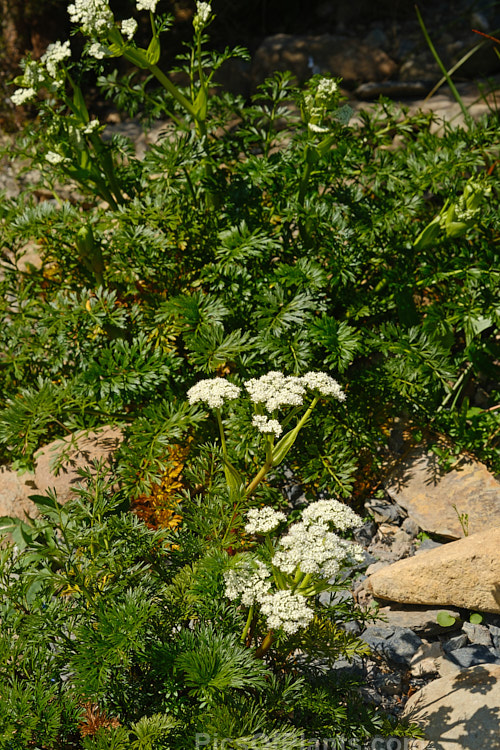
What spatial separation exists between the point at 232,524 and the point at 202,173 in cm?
203

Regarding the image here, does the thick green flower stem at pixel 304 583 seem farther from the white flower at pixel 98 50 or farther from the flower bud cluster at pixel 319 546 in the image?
the white flower at pixel 98 50

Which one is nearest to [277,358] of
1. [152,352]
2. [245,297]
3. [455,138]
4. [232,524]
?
[245,297]

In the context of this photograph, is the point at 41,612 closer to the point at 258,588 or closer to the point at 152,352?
the point at 258,588

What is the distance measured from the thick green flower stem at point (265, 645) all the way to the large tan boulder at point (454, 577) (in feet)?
2.59

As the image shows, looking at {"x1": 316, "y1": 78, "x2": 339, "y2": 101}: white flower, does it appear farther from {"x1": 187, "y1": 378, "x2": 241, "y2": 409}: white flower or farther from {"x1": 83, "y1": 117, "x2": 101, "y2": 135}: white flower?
{"x1": 187, "y1": 378, "x2": 241, "y2": 409}: white flower

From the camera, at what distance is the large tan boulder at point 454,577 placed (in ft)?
9.07

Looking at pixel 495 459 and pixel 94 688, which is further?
pixel 495 459

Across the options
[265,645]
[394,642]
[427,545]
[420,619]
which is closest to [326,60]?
[427,545]

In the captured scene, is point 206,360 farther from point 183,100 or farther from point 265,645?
point 183,100

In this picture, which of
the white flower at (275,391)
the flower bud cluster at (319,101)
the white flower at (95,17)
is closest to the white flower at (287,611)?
the white flower at (275,391)

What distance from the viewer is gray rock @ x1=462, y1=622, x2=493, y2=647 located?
281 centimetres

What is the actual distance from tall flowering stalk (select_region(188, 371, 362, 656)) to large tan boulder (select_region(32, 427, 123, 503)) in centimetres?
105

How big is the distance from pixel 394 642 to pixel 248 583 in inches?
42.1

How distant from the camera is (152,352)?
326cm
